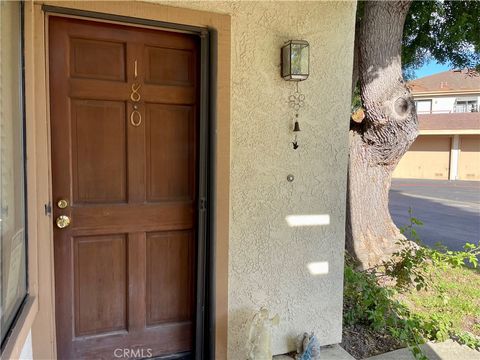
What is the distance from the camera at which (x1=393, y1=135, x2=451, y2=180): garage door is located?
1981 centimetres

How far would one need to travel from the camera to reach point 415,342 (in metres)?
2.88

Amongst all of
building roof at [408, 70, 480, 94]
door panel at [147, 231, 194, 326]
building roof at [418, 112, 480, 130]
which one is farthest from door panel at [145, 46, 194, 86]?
building roof at [408, 70, 480, 94]

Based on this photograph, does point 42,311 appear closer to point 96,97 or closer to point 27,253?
point 27,253

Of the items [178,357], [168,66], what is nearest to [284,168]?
[168,66]

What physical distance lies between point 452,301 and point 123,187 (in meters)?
3.78

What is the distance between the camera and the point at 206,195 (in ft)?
7.89

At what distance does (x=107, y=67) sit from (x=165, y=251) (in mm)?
1266

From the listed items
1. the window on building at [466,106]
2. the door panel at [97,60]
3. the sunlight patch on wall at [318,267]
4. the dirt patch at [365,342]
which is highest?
the window on building at [466,106]

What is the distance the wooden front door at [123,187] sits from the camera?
216 centimetres

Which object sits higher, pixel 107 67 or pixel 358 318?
pixel 107 67

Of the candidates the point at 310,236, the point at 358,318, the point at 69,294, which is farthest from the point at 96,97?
the point at 358,318

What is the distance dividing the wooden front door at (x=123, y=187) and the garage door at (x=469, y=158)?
2107 centimetres

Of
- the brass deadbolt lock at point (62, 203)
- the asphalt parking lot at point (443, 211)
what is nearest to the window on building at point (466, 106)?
the asphalt parking lot at point (443, 211)

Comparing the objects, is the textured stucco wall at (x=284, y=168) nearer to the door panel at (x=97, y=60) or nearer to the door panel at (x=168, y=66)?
the door panel at (x=168, y=66)
